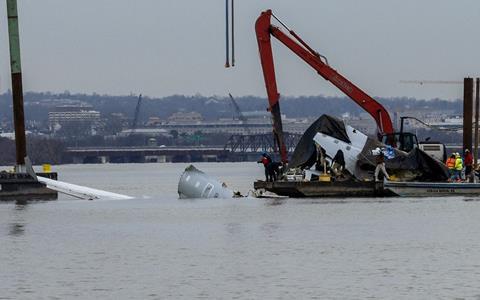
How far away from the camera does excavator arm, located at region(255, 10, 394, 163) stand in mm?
82875

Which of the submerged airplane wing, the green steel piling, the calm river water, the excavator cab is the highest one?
the green steel piling

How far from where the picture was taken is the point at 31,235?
53719 mm

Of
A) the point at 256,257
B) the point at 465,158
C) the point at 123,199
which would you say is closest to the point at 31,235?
the point at 256,257

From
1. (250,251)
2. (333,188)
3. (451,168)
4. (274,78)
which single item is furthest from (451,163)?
(250,251)

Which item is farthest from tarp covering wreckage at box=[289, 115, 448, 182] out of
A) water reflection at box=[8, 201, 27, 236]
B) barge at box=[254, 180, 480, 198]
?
water reflection at box=[8, 201, 27, 236]

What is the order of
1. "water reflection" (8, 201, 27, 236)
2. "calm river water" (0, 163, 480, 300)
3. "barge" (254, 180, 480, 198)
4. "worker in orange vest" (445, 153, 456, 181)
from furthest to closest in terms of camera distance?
"worker in orange vest" (445, 153, 456, 181) < "barge" (254, 180, 480, 198) < "water reflection" (8, 201, 27, 236) < "calm river water" (0, 163, 480, 300)

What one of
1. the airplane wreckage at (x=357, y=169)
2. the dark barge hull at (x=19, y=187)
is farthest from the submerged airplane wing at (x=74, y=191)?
the airplane wreckage at (x=357, y=169)

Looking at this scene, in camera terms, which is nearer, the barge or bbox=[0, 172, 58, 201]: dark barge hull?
the barge

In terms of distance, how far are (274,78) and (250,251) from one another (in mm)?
38620

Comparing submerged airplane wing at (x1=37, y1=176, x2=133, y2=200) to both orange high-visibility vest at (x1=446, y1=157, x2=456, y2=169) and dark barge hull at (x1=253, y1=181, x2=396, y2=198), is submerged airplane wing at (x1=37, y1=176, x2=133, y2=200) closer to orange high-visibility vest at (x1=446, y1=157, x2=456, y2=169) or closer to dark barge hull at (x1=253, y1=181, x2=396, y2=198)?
dark barge hull at (x1=253, y1=181, x2=396, y2=198)

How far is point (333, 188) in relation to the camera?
67.6 m

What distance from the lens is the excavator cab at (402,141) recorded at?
71400 mm

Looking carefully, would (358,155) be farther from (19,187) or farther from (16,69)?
(16,69)

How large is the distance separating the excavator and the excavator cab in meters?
9.39
